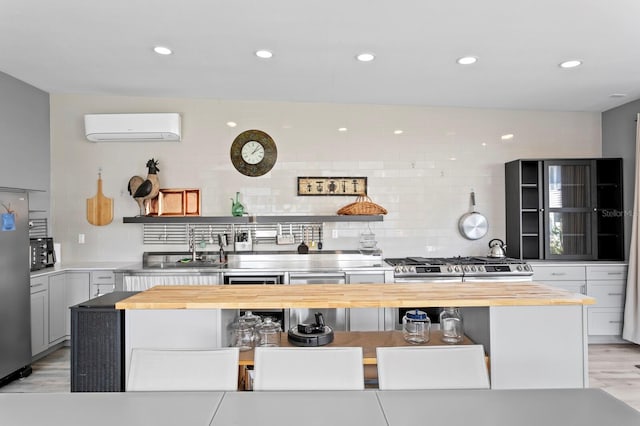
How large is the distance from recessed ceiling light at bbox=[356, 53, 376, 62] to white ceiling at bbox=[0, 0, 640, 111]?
0.21ft

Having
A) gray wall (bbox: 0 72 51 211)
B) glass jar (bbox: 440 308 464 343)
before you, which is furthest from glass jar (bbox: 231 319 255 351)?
gray wall (bbox: 0 72 51 211)

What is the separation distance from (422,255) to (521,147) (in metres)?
1.80

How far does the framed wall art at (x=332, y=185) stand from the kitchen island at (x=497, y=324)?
2.84 m

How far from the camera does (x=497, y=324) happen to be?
212cm

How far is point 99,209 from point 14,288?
4.81ft

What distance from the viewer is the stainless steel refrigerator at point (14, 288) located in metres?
3.35

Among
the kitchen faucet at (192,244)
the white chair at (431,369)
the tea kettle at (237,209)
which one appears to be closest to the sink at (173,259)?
the kitchen faucet at (192,244)

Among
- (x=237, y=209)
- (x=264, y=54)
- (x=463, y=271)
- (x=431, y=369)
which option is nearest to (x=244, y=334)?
(x=431, y=369)

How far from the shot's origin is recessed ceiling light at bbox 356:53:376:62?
135 inches

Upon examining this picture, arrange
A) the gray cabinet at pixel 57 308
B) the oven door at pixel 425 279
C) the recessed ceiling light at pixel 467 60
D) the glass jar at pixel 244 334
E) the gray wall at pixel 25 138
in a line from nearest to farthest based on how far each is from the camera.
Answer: the glass jar at pixel 244 334, the recessed ceiling light at pixel 467 60, the gray wall at pixel 25 138, the gray cabinet at pixel 57 308, the oven door at pixel 425 279

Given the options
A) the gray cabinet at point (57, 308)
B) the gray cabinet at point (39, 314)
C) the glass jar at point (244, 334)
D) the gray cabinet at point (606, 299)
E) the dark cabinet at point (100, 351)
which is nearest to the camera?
the dark cabinet at point (100, 351)

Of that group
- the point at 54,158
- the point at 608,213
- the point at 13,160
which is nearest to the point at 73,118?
the point at 54,158

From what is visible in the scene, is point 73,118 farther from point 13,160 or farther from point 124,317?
point 124,317

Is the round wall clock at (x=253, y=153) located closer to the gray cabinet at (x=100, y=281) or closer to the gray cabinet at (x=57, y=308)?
the gray cabinet at (x=100, y=281)
